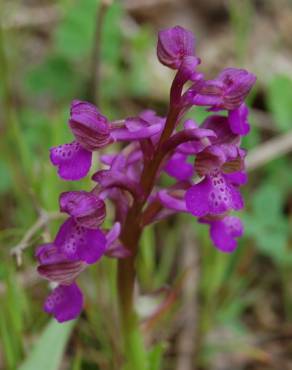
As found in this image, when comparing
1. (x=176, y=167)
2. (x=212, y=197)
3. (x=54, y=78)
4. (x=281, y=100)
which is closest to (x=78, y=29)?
(x=54, y=78)

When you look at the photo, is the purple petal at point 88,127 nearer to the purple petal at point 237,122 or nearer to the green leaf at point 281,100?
the purple petal at point 237,122

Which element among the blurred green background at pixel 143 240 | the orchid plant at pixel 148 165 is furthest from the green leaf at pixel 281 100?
the orchid plant at pixel 148 165

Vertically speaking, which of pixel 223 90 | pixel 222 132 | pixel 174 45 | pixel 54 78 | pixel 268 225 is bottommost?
pixel 268 225

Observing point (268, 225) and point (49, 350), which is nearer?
point (49, 350)

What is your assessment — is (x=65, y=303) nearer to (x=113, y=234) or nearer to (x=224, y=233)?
(x=113, y=234)

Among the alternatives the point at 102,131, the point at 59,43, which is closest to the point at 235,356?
the point at 102,131

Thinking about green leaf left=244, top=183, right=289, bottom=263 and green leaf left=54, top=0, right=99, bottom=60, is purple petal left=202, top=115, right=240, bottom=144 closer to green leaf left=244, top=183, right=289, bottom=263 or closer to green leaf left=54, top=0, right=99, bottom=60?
green leaf left=244, top=183, right=289, bottom=263
